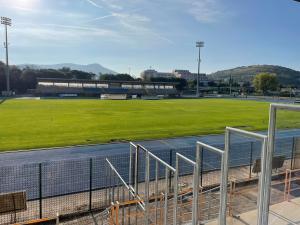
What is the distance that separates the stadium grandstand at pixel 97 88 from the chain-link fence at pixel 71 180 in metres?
83.5

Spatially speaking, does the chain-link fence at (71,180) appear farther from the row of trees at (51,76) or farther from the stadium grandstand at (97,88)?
the row of trees at (51,76)

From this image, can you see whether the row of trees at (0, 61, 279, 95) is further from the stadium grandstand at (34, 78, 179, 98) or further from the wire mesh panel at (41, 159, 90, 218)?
the wire mesh panel at (41, 159, 90, 218)

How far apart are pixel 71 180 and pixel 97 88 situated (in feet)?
347

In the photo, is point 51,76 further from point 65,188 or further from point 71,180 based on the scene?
point 65,188

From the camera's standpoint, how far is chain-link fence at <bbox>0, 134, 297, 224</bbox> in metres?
11.2

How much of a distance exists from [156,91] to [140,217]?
384 feet

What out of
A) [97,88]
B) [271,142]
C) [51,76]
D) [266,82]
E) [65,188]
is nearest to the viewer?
[271,142]

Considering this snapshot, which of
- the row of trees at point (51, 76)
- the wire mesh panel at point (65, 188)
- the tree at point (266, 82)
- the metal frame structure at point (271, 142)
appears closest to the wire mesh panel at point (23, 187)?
the wire mesh panel at point (65, 188)

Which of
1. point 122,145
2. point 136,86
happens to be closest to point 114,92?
point 136,86

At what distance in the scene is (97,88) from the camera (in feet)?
387

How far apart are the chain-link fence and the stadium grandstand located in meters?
83.5

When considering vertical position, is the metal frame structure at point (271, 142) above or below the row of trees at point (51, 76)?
below

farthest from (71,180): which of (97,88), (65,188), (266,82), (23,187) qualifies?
(266,82)

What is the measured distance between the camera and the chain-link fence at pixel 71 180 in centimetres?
1119
